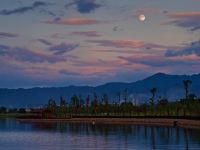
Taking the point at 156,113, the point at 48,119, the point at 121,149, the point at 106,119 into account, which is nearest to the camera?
the point at 121,149

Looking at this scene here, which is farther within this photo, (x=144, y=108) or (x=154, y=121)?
(x=144, y=108)

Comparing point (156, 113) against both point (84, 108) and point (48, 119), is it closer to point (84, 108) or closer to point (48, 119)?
point (48, 119)

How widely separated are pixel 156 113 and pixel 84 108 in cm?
3182

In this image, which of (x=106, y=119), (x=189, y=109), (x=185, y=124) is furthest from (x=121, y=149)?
(x=106, y=119)

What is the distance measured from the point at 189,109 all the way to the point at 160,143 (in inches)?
1864

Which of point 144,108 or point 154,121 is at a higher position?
point 144,108

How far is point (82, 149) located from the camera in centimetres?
3350

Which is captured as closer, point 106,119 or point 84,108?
point 106,119

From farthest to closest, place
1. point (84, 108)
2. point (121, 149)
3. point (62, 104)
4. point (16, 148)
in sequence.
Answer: point (62, 104) → point (84, 108) → point (16, 148) → point (121, 149)

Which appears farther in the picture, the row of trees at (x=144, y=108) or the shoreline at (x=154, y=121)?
the row of trees at (x=144, y=108)

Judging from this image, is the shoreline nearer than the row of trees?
Yes

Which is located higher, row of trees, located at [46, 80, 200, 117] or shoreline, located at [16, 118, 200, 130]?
row of trees, located at [46, 80, 200, 117]

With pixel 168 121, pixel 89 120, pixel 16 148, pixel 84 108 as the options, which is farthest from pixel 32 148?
pixel 84 108

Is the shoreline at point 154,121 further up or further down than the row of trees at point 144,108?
further down
